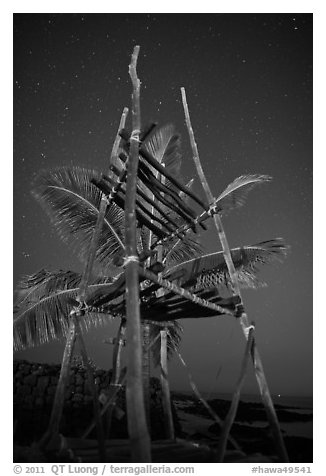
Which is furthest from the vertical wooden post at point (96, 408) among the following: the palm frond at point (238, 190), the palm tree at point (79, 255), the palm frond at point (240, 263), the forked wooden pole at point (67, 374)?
the palm frond at point (238, 190)

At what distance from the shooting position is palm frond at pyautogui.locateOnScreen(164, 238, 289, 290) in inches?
267

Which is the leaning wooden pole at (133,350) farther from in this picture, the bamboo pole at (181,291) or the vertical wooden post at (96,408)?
the vertical wooden post at (96,408)

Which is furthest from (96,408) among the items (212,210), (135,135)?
(135,135)

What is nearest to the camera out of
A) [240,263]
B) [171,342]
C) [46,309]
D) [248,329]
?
[248,329]

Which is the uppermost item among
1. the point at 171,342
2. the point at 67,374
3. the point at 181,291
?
the point at 181,291

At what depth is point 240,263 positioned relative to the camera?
7.00 metres

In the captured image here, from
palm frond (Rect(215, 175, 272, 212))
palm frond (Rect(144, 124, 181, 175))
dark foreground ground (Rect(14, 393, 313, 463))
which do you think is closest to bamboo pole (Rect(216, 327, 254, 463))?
dark foreground ground (Rect(14, 393, 313, 463))

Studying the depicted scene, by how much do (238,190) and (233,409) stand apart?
4.04 m

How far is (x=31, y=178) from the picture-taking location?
6648 millimetres

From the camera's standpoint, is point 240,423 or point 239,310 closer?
point 239,310

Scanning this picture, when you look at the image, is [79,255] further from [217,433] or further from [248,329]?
[217,433]

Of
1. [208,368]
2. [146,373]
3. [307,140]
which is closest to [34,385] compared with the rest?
[208,368]

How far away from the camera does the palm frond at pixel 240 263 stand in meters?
6.79

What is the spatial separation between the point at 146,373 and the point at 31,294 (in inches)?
107
